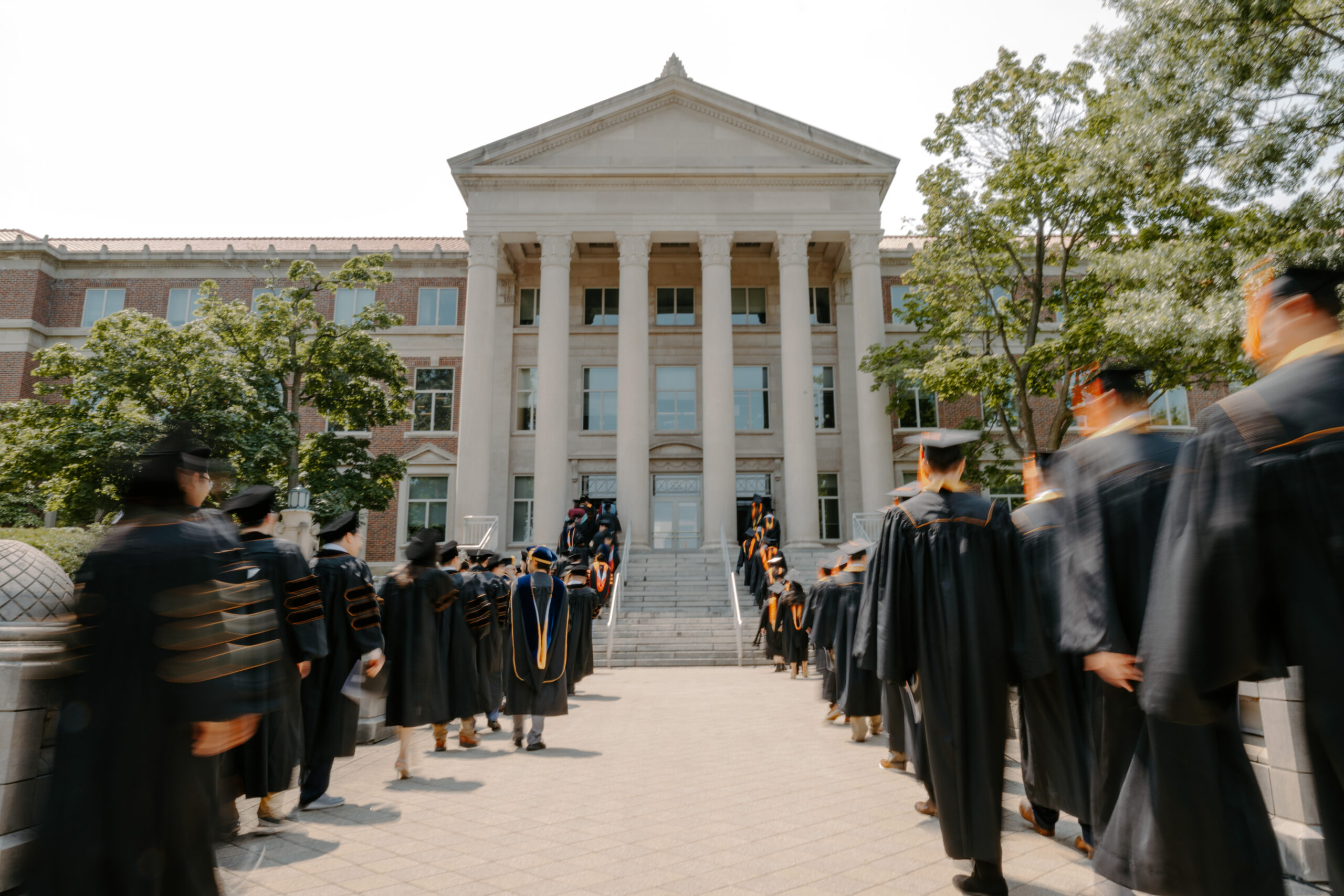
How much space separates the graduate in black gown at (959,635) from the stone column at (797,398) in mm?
22206

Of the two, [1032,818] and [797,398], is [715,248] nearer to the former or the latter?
[797,398]

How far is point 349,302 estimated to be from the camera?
34.4 metres

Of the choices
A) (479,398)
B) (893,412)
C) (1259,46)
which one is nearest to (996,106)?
(1259,46)

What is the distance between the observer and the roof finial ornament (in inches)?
1200

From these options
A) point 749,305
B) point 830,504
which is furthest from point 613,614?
point 749,305

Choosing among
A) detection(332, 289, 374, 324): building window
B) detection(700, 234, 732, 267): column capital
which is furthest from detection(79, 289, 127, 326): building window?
detection(700, 234, 732, 267): column capital

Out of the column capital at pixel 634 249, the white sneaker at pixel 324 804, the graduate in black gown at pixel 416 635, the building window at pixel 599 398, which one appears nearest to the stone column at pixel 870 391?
the column capital at pixel 634 249

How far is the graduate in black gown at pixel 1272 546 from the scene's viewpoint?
89.7 inches

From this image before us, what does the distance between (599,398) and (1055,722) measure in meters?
28.5

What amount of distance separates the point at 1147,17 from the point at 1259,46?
1922 mm

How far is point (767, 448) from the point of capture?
3206 centimetres

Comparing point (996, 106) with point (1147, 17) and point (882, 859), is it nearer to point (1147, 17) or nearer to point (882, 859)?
point (1147, 17)

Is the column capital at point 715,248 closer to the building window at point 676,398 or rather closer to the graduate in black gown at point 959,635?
the building window at point 676,398

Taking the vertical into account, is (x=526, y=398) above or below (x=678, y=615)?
above
